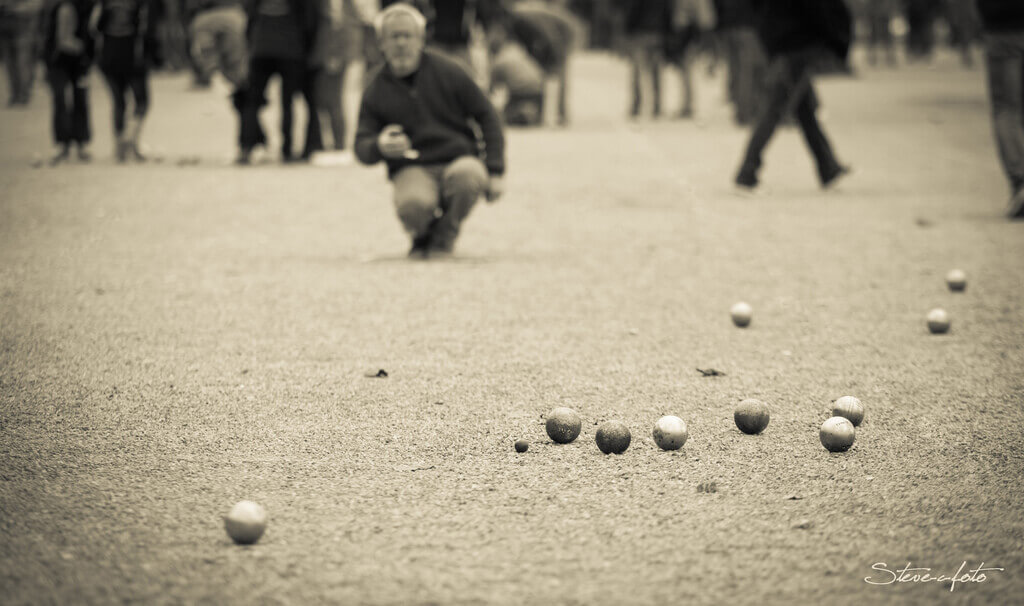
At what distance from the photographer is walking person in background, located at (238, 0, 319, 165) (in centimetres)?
1314

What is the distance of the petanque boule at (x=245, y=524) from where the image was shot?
133 inches

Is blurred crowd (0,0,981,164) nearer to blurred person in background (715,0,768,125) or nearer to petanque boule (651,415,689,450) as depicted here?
blurred person in background (715,0,768,125)

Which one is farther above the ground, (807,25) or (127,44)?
(807,25)

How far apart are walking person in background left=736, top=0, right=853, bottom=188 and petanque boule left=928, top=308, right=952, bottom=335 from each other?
536 cm

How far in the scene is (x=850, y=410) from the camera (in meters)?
4.52

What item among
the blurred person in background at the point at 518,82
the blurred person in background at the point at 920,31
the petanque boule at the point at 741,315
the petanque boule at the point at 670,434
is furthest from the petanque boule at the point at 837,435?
the blurred person in background at the point at 920,31

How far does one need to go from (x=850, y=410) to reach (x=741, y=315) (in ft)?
6.06

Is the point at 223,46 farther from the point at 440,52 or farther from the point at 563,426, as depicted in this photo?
the point at 563,426

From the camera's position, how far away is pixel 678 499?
149 inches

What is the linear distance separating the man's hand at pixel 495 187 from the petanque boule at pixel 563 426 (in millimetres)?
3733

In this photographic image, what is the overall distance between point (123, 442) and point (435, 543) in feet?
5.00

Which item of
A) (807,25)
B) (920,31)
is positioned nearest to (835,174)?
(807,25)

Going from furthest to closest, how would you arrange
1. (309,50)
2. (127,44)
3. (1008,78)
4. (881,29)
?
1. (881,29)
2. (309,50)
3. (127,44)
4. (1008,78)

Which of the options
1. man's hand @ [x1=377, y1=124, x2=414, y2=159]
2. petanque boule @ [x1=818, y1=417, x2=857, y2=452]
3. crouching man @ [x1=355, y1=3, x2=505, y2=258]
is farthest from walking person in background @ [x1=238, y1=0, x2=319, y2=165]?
petanque boule @ [x1=818, y1=417, x2=857, y2=452]
